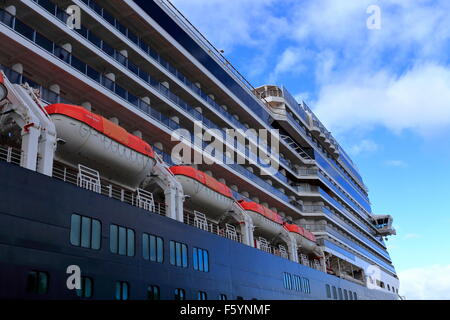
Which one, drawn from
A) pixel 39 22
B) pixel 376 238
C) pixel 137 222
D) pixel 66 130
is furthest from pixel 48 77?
pixel 376 238

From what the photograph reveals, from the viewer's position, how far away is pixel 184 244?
1989cm

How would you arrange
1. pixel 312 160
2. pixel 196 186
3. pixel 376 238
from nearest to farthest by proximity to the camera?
1. pixel 196 186
2. pixel 312 160
3. pixel 376 238

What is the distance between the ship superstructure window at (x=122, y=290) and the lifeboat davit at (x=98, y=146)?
4.39 metres

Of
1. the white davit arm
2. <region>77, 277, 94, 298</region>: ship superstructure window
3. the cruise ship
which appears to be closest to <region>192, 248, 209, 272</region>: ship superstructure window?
the cruise ship

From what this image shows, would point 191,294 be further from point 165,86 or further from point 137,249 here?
point 165,86

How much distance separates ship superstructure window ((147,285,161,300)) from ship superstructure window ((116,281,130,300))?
1139 millimetres

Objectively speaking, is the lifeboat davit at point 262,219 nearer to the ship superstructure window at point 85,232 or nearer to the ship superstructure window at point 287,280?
the ship superstructure window at point 287,280

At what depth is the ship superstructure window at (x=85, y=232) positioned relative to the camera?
47.8ft

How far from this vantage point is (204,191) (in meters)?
23.2

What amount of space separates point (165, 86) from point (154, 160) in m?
8.05

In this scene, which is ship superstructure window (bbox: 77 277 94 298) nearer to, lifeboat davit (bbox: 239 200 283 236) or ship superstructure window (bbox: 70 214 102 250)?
ship superstructure window (bbox: 70 214 102 250)

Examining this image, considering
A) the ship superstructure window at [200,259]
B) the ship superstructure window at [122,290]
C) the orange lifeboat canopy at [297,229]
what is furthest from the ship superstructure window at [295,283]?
the ship superstructure window at [122,290]

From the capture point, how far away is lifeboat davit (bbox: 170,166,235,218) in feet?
72.8

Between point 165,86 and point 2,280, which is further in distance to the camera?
point 165,86
